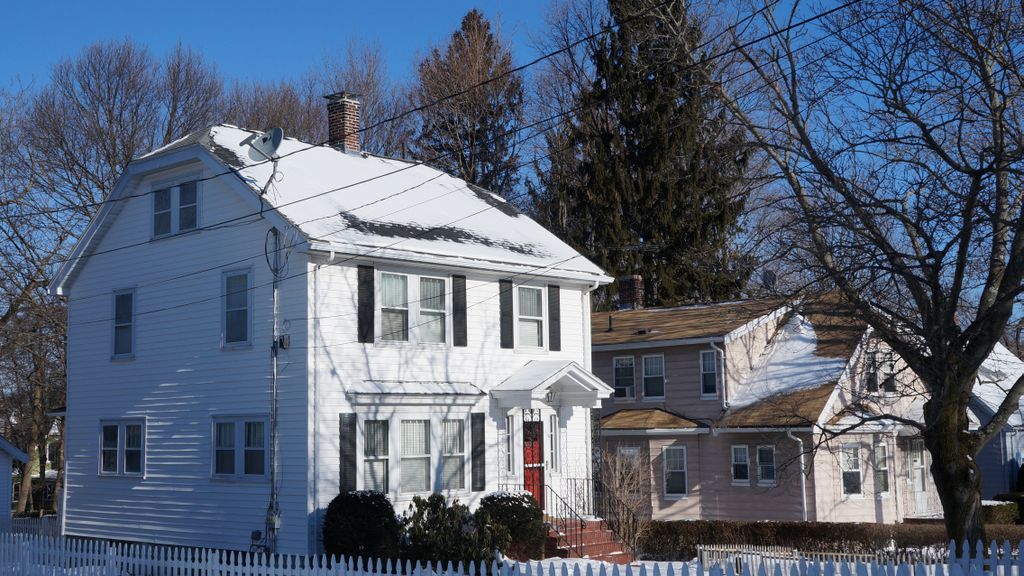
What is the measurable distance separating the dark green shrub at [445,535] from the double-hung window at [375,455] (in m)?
1.16

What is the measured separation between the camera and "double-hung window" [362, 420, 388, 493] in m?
21.6

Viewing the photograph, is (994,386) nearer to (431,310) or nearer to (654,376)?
(654,376)

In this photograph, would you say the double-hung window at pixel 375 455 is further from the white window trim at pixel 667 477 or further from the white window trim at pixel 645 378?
the white window trim at pixel 645 378

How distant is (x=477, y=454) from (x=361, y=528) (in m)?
3.95

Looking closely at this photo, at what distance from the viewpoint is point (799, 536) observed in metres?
24.4

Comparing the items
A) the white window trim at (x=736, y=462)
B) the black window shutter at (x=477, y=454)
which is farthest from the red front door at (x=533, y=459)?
the white window trim at (x=736, y=462)

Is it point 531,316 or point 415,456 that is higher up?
point 531,316

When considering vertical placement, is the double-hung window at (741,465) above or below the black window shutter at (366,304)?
below

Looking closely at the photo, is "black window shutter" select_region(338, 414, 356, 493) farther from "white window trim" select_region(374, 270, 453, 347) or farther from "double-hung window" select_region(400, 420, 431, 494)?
"white window trim" select_region(374, 270, 453, 347)

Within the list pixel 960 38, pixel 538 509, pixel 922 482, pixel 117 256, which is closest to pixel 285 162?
pixel 117 256

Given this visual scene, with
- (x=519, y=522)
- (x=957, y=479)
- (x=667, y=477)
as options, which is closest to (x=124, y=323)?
(x=519, y=522)

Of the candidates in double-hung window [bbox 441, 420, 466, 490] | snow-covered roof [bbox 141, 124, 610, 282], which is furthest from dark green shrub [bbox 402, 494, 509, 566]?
snow-covered roof [bbox 141, 124, 610, 282]

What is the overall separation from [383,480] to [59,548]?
613 centimetres

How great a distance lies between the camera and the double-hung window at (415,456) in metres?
22.2
